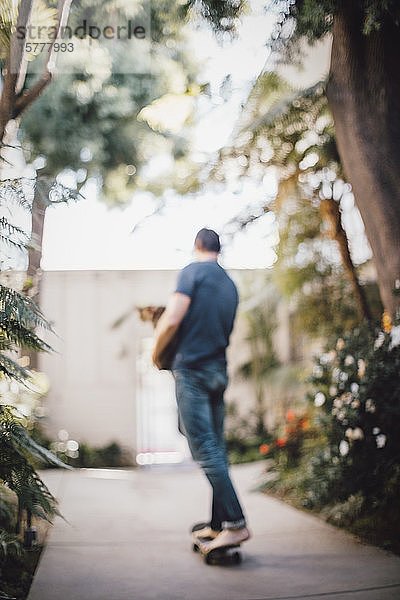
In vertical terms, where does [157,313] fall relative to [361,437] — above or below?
above

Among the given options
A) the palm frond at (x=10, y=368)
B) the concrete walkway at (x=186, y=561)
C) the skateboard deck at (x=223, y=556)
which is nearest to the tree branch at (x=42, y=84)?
the palm frond at (x=10, y=368)

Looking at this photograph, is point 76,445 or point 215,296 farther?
point 76,445

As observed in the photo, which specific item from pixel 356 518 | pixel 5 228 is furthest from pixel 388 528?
pixel 5 228

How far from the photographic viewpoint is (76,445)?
28.0ft

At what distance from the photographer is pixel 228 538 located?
2777mm

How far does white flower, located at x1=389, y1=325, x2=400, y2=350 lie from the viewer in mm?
3053

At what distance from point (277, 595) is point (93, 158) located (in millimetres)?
6071

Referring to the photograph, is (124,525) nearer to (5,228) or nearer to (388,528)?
(388,528)

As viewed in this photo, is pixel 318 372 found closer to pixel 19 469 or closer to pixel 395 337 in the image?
pixel 395 337

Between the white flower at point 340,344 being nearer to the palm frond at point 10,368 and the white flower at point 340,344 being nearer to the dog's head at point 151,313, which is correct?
the dog's head at point 151,313

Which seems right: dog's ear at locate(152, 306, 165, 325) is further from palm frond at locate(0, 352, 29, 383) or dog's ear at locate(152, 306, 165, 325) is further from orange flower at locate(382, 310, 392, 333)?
palm frond at locate(0, 352, 29, 383)

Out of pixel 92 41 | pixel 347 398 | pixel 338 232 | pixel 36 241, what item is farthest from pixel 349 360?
pixel 92 41

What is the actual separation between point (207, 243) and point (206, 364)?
0.63 m

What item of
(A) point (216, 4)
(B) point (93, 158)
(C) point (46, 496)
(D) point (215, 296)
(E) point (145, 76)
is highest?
(E) point (145, 76)
